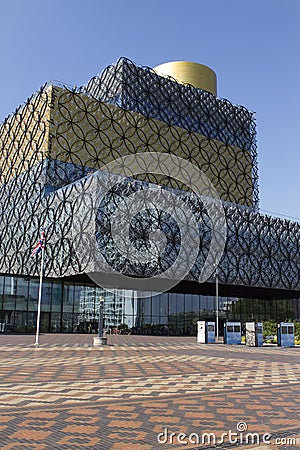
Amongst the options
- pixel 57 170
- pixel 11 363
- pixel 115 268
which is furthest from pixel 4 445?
pixel 57 170

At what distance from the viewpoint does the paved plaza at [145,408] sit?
831 cm

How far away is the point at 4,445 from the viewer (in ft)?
25.6

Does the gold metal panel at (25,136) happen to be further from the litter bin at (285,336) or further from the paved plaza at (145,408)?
the paved plaza at (145,408)

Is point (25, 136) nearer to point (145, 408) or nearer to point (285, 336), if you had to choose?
point (285, 336)

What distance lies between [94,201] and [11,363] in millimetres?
30763

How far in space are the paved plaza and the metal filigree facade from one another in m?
32.5

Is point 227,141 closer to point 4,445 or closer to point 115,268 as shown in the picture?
point 115,268

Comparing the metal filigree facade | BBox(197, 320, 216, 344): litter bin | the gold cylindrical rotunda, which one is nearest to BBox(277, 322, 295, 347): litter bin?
BBox(197, 320, 216, 344): litter bin

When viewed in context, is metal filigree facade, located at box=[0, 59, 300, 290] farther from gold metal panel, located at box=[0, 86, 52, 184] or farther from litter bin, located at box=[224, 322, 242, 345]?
litter bin, located at box=[224, 322, 242, 345]

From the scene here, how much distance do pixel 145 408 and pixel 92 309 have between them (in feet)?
172

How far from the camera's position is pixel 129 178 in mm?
54531

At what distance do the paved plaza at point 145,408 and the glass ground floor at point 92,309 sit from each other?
1591 inches

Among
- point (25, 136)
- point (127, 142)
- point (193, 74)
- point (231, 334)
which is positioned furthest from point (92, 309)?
point (193, 74)

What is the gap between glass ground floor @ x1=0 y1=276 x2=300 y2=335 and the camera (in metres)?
59.2
